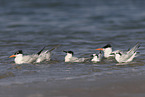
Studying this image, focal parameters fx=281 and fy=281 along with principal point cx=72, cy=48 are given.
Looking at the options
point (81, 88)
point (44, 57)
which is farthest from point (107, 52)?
point (81, 88)

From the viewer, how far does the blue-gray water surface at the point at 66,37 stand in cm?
778

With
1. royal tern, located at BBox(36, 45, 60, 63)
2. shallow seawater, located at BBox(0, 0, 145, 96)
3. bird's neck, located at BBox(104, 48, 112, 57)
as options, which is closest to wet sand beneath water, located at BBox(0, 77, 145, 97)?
shallow seawater, located at BBox(0, 0, 145, 96)

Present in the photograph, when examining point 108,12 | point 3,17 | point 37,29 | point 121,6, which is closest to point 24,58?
point 37,29

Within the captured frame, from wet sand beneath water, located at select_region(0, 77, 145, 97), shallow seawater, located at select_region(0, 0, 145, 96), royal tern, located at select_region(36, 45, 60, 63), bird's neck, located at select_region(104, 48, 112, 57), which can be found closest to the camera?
wet sand beneath water, located at select_region(0, 77, 145, 97)

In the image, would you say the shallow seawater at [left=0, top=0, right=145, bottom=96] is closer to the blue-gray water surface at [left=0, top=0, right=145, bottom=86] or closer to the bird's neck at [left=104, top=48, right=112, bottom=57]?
the blue-gray water surface at [left=0, top=0, right=145, bottom=86]

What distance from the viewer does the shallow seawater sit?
7.74 meters

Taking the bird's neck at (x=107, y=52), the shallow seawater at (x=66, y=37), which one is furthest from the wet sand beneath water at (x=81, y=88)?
the bird's neck at (x=107, y=52)

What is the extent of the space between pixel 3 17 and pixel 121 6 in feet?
37.0

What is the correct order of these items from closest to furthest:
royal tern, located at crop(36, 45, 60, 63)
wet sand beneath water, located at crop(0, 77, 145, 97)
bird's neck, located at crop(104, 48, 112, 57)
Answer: wet sand beneath water, located at crop(0, 77, 145, 97), royal tern, located at crop(36, 45, 60, 63), bird's neck, located at crop(104, 48, 112, 57)

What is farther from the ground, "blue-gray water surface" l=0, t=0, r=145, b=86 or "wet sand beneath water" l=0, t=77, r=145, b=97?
"blue-gray water surface" l=0, t=0, r=145, b=86

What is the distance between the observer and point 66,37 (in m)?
13.8

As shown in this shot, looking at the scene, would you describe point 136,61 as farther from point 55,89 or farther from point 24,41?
point 24,41

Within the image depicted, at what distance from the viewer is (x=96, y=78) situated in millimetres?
7109

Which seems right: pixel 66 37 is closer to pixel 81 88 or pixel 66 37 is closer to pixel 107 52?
pixel 107 52
